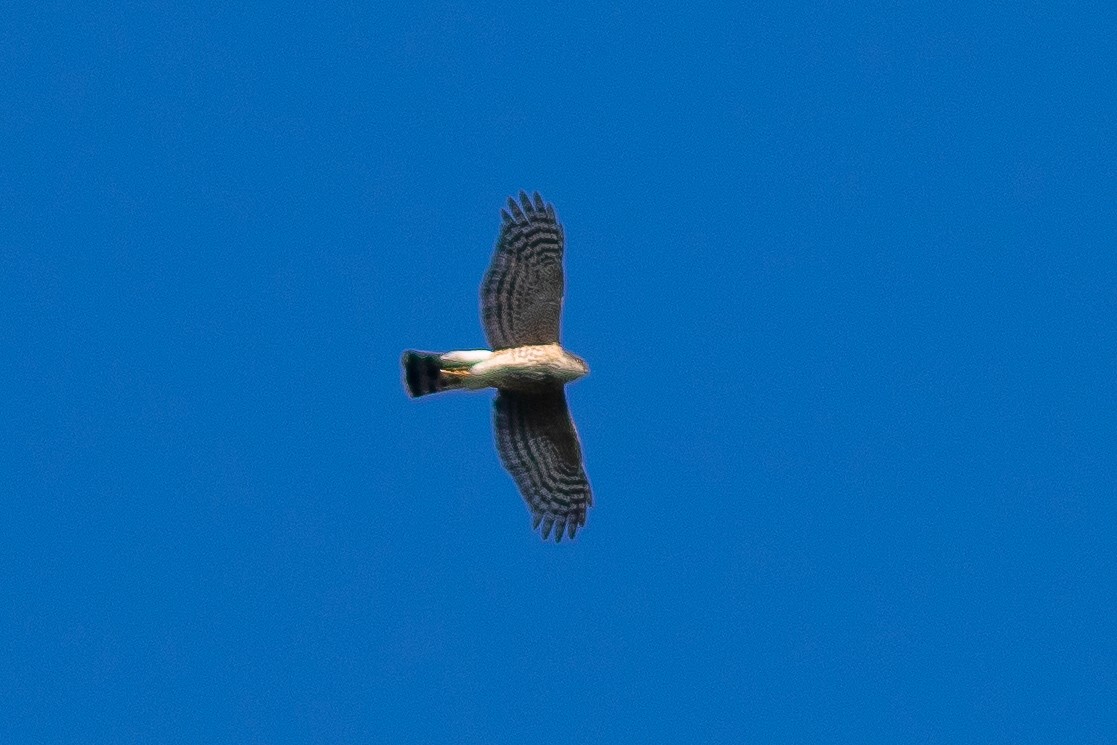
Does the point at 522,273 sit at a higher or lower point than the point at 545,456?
higher

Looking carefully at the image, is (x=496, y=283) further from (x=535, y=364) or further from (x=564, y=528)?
(x=564, y=528)

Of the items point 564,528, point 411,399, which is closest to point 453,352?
point 411,399

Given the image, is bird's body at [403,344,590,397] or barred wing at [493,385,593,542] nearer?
bird's body at [403,344,590,397]

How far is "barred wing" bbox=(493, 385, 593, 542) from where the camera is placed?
2873 centimetres

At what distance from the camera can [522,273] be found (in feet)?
92.2

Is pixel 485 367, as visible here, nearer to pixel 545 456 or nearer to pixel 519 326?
pixel 519 326

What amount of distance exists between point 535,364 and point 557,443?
3.74 ft

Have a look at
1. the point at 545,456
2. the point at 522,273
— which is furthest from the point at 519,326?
the point at 545,456

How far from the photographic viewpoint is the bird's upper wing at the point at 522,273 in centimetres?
2811

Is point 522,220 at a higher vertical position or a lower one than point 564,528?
higher

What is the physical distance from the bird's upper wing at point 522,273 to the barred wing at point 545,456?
3.03 feet

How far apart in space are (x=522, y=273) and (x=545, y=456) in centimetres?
219

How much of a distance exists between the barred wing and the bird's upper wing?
3.03 ft

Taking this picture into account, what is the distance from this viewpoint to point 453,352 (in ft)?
92.4
